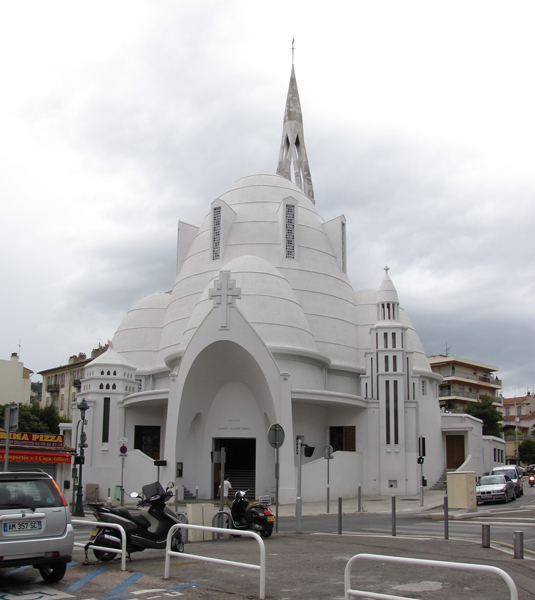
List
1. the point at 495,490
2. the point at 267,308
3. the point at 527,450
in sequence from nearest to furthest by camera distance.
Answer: the point at 495,490 < the point at 267,308 < the point at 527,450

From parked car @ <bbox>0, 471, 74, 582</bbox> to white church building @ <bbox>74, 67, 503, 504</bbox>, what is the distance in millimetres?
16966

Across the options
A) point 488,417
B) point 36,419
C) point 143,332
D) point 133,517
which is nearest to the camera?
point 133,517

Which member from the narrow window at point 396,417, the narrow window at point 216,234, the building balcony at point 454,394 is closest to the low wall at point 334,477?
the narrow window at point 396,417

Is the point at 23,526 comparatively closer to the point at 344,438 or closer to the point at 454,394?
the point at 344,438

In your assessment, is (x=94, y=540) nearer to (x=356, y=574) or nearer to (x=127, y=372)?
(x=356, y=574)

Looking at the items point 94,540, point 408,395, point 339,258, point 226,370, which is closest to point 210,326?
point 226,370

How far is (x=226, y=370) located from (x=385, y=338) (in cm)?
994

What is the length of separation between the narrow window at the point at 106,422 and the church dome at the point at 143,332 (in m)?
6.12

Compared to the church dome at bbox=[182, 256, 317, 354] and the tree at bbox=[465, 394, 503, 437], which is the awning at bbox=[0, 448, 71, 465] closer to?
the church dome at bbox=[182, 256, 317, 354]

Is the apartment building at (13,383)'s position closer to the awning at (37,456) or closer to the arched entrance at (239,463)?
the arched entrance at (239,463)

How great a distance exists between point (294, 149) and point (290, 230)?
1701 centimetres

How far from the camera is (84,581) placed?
8656 millimetres

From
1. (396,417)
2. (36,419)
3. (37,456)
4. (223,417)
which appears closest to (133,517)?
(37,456)

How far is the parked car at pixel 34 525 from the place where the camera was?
25.6 feet
